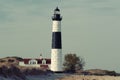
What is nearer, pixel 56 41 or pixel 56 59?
pixel 56 41

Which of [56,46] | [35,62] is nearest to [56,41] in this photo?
[56,46]

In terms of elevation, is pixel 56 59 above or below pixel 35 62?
above

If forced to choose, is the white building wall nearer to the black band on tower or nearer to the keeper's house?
the black band on tower

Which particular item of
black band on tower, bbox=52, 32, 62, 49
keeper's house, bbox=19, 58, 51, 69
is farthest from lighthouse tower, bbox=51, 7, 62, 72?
keeper's house, bbox=19, 58, 51, 69

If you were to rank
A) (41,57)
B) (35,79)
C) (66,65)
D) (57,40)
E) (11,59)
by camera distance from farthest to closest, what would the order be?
(11,59) < (41,57) < (66,65) < (57,40) < (35,79)

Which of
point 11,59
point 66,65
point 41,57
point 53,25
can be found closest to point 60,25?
point 53,25

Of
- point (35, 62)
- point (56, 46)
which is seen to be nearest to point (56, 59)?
point (56, 46)

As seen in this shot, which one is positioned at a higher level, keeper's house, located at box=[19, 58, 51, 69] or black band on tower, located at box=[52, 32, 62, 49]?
black band on tower, located at box=[52, 32, 62, 49]

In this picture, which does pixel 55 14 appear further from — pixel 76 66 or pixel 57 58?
pixel 76 66

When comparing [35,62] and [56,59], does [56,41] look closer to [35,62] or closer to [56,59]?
[56,59]

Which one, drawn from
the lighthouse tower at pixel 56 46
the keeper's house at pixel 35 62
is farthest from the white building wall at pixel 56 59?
the keeper's house at pixel 35 62

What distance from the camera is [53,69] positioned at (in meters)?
62.0

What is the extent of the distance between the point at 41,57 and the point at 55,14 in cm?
1444

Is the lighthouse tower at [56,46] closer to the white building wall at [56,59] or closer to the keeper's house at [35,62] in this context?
the white building wall at [56,59]
